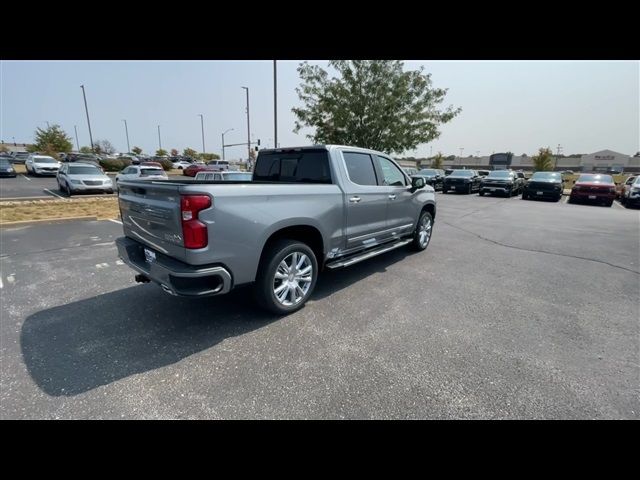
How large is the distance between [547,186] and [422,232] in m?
16.5

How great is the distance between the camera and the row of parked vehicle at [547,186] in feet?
53.2

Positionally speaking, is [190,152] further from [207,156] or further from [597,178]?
[597,178]

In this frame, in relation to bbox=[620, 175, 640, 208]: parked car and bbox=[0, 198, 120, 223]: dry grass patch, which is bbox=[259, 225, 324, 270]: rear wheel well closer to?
bbox=[0, 198, 120, 223]: dry grass patch

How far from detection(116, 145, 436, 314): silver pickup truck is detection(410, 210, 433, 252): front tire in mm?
1198

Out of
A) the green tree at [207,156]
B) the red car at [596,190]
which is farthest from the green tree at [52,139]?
the red car at [596,190]

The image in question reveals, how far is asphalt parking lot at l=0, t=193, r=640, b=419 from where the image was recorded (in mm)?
2201

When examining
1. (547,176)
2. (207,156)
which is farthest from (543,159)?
(207,156)

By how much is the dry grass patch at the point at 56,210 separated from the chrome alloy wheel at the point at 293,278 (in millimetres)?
8303

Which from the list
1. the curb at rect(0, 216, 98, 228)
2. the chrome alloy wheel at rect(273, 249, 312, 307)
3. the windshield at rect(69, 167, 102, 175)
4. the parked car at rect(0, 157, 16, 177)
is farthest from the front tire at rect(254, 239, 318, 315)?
the parked car at rect(0, 157, 16, 177)

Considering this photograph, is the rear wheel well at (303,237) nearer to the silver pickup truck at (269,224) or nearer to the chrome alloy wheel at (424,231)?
the silver pickup truck at (269,224)
